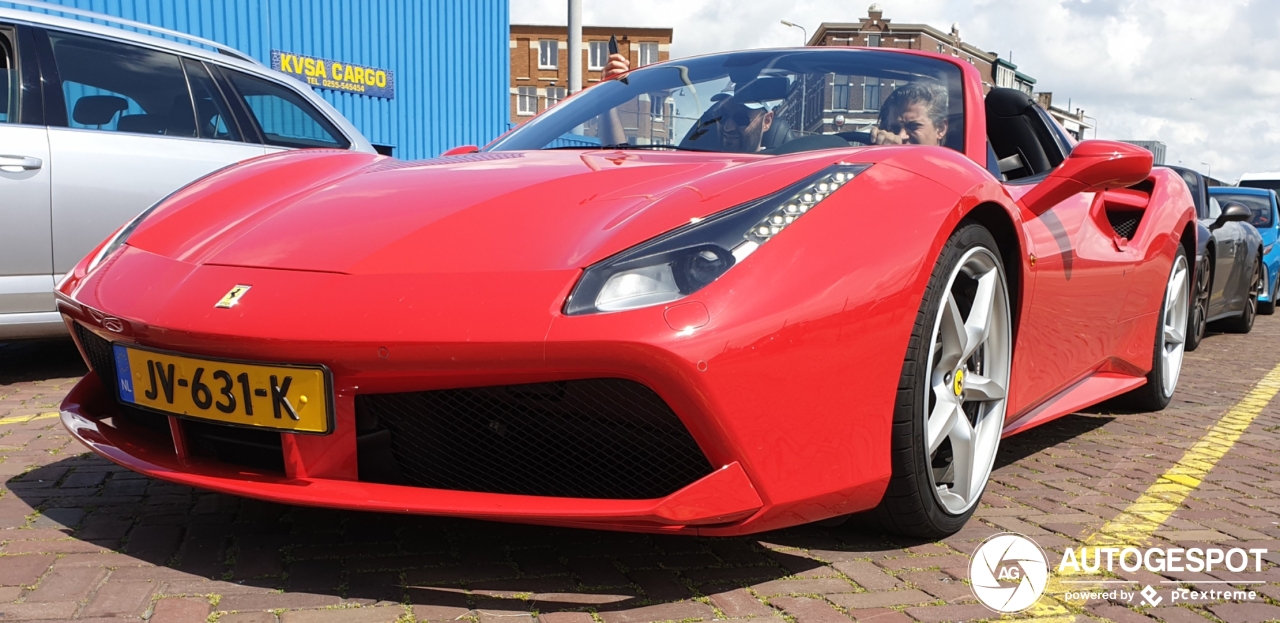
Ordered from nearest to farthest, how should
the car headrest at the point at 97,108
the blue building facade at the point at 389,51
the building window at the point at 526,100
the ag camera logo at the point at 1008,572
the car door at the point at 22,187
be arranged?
the ag camera logo at the point at 1008,572, the car door at the point at 22,187, the car headrest at the point at 97,108, the blue building facade at the point at 389,51, the building window at the point at 526,100

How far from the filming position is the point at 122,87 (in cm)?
475

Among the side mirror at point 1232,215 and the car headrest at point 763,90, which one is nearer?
the car headrest at point 763,90

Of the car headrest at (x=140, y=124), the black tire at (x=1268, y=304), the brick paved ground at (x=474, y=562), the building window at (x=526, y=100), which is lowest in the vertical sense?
the black tire at (x=1268, y=304)

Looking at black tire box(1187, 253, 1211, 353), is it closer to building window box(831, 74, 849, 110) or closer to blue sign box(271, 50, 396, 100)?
building window box(831, 74, 849, 110)

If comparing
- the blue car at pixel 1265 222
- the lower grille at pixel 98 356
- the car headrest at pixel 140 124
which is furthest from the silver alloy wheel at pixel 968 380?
the blue car at pixel 1265 222

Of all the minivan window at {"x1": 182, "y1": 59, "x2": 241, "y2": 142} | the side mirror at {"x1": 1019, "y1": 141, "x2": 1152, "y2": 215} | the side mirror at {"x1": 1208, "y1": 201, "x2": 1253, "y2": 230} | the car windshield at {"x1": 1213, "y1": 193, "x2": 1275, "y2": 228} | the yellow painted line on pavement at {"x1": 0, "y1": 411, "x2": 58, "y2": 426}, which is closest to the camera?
the side mirror at {"x1": 1019, "y1": 141, "x2": 1152, "y2": 215}

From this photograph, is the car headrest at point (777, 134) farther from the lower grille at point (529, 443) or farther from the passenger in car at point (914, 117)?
the lower grille at point (529, 443)

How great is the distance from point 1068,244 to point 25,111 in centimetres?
389

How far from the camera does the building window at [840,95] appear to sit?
3.28m

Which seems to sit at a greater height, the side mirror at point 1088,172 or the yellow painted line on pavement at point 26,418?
the side mirror at point 1088,172

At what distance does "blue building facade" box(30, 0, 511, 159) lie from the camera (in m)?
11.6

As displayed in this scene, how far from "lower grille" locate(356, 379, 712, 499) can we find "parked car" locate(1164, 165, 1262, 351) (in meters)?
5.76

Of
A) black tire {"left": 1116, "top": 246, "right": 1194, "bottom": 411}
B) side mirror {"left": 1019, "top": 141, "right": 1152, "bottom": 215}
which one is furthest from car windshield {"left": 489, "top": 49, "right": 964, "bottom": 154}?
black tire {"left": 1116, "top": 246, "right": 1194, "bottom": 411}

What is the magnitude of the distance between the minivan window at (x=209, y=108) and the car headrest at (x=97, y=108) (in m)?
0.34
